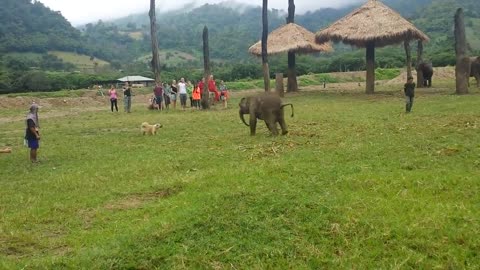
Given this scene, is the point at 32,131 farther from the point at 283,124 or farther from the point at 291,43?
the point at 291,43

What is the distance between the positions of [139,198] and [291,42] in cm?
2435

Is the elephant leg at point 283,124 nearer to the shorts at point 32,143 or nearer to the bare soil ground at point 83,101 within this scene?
the shorts at point 32,143

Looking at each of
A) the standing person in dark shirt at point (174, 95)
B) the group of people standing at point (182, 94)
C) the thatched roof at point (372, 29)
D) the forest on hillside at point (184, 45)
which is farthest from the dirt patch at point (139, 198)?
the forest on hillside at point (184, 45)

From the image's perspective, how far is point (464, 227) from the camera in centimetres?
611

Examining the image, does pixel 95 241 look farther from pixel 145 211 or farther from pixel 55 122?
pixel 55 122

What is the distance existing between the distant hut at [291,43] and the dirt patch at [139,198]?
23.3 m

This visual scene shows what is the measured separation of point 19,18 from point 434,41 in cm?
6398

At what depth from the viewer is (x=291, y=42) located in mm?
31250

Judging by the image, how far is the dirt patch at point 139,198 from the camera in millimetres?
7809

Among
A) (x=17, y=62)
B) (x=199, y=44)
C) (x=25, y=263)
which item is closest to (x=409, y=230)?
(x=25, y=263)

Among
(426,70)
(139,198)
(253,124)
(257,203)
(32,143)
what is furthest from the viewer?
(426,70)

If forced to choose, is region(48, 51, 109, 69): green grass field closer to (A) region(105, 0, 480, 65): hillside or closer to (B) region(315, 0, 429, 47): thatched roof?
(A) region(105, 0, 480, 65): hillside

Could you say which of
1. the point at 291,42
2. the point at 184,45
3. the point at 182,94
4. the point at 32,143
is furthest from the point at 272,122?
the point at 184,45

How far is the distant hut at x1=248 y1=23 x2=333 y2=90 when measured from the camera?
3081 centimetres
